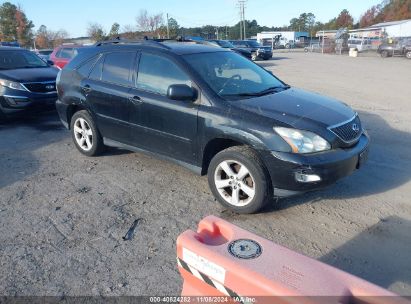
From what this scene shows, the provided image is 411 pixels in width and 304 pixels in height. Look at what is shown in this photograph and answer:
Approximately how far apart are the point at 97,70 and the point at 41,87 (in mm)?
3337

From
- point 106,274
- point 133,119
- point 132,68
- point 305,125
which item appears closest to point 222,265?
point 106,274

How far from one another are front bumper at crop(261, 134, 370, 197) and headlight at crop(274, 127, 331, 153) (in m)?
0.06

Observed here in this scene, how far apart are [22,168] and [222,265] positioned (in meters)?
4.40

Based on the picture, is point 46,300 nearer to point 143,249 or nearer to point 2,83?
point 143,249

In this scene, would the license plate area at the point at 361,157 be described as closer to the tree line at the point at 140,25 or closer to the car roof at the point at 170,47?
the car roof at the point at 170,47

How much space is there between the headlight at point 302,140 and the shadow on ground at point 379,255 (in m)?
0.93

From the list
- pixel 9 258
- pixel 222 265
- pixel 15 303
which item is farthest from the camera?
pixel 9 258

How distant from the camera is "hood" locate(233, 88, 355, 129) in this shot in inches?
147

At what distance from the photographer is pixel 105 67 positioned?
521 cm

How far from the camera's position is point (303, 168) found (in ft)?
11.5

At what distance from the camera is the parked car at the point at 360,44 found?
131ft

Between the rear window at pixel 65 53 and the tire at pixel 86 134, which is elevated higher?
the rear window at pixel 65 53

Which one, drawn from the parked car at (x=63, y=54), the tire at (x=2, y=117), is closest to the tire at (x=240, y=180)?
the tire at (x=2, y=117)

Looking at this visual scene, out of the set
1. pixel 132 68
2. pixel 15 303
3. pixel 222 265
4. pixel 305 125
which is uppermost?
pixel 132 68
